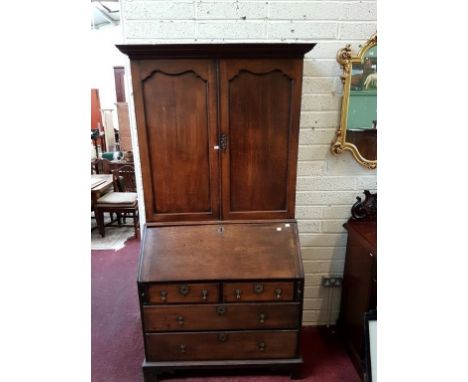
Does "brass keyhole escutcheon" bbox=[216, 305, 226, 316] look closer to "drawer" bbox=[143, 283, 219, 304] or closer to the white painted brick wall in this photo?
"drawer" bbox=[143, 283, 219, 304]

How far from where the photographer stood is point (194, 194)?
4.54 ft

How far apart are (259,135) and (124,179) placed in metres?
2.70

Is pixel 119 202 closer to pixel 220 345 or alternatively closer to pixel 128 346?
pixel 128 346

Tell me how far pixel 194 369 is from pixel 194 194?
959 mm

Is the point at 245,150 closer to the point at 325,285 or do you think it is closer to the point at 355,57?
the point at 355,57

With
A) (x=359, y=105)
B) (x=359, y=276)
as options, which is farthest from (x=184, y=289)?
(x=359, y=105)

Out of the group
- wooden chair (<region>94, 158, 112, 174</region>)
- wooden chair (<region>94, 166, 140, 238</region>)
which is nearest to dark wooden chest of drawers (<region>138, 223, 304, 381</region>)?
wooden chair (<region>94, 166, 140, 238</region>)

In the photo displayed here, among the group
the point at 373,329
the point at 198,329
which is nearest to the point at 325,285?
the point at 373,329

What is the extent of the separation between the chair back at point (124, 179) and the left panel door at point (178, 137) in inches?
85.9

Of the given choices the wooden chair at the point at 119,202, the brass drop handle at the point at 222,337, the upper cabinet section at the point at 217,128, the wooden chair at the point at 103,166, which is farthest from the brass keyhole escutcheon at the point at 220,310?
the wooden chair at the point at 103,166

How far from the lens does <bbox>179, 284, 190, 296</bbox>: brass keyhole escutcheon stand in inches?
53.7

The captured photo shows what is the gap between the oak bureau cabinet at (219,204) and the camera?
1233mm

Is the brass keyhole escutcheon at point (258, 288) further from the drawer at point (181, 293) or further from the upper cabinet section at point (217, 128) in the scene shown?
the upper cabinet section at point (217, 128)

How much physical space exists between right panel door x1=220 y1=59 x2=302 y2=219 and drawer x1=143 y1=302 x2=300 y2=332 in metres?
0.46
